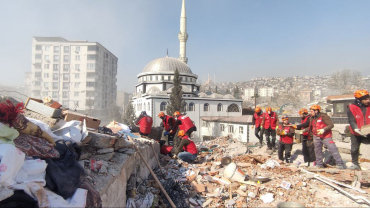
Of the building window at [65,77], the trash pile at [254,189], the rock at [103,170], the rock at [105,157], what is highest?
the building window at [65,77]

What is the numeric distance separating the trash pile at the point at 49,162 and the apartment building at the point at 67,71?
44114mm

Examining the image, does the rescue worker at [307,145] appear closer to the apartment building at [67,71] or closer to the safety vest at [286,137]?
the safety vest at [286,137]

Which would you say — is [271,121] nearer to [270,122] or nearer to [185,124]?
[270,122]

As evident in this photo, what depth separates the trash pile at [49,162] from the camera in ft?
5.53

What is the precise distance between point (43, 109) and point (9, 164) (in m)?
2.13

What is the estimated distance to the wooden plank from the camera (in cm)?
342

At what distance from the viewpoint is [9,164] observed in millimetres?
1660

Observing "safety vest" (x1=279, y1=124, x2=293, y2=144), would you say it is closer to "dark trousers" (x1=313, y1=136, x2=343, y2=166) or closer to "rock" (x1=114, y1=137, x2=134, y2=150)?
"dark trousers" (x1=313, y1=136, x2=343, y2=166)

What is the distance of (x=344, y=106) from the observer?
17312 millimetres

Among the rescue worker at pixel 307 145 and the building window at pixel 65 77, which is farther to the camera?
the building window at pixel 65 77

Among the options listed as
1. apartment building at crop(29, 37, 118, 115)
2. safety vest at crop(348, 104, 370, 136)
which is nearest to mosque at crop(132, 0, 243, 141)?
apartment building at crop(29, 37, 118, 115)

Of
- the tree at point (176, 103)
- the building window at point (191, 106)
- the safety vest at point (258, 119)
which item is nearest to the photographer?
the safety vest at point (258, 119)

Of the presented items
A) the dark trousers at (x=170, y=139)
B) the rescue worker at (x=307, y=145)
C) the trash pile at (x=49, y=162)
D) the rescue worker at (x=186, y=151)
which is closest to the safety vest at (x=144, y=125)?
the dark trousers at (x=170, y=139)

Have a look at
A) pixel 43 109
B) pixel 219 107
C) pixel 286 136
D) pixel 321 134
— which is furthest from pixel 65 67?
pixel 321 134
